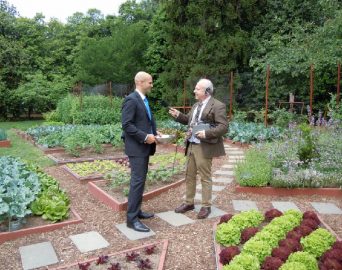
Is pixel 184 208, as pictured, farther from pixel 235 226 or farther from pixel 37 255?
pixel 37 255

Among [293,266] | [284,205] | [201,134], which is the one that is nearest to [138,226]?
[201,134]

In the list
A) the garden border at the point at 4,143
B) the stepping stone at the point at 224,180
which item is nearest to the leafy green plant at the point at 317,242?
the stepping stone at the point at 224,180

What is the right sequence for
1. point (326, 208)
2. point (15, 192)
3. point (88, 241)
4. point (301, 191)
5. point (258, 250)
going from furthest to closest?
point (301, 191)
point (326, 208)
point (15, 192)
point (88, 241)
point (258, 250)

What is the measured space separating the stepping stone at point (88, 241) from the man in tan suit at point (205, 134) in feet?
4.19

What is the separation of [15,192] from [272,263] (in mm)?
3032

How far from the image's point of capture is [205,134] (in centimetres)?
423

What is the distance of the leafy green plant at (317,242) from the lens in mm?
3248

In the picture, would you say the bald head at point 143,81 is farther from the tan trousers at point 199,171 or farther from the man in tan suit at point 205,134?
the tan trousers at point 199,171

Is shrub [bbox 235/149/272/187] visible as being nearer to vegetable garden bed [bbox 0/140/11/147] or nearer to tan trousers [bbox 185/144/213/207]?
tan trousers [bbox 185/144/213/207]

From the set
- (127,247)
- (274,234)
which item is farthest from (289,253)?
(127,247)

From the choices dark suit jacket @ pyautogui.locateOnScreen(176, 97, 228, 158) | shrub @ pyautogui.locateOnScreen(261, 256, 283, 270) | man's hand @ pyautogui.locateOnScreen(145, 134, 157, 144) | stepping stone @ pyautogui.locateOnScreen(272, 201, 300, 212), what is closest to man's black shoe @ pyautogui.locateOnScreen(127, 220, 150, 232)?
man's hand @ pyautogui.locateOnScreen(145, 134, 157, 144)

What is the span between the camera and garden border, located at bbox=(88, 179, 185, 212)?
15.6 feet

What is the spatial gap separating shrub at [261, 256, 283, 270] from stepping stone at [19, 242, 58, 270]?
193 cm

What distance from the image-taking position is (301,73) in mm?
13031
